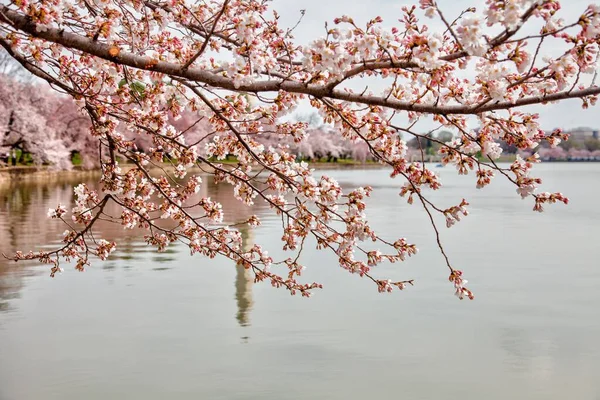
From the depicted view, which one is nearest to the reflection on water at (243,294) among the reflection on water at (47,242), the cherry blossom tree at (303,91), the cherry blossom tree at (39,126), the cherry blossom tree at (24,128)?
the reflection on water at (47,242)

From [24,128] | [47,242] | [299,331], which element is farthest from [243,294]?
[24,128]

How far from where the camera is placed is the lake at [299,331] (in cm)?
632

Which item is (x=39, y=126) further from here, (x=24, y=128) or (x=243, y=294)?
(x=243, y=294)

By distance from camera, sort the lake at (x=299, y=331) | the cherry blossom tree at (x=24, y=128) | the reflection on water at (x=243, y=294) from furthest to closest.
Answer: the cherry blossom tree at (x=24, y=128) < the reflection on water at (x=243, y=294) < the lake at (x=299, y=331)

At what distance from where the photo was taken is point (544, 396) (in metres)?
6.11

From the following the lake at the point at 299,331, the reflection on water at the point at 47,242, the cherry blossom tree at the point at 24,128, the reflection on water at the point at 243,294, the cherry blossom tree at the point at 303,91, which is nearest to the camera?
the cherry blossom tree at the point at 303,91

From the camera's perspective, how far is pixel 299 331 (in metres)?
7.96

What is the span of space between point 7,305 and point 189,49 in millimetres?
5011

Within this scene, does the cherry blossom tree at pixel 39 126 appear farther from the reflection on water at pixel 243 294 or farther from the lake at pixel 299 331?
the lake at pixel 299 331

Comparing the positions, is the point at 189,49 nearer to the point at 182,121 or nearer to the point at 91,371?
the point at 91,371

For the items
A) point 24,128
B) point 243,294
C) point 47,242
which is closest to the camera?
point 243,294

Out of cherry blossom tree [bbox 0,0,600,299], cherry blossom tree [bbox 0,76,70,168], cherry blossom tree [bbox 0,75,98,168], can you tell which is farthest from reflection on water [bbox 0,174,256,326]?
cherry blossom tree [bbox 0,76,70,168]

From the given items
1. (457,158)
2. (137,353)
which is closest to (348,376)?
(137,353)

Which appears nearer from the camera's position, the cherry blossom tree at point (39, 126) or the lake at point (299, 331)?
the lake at point (299, 331)
